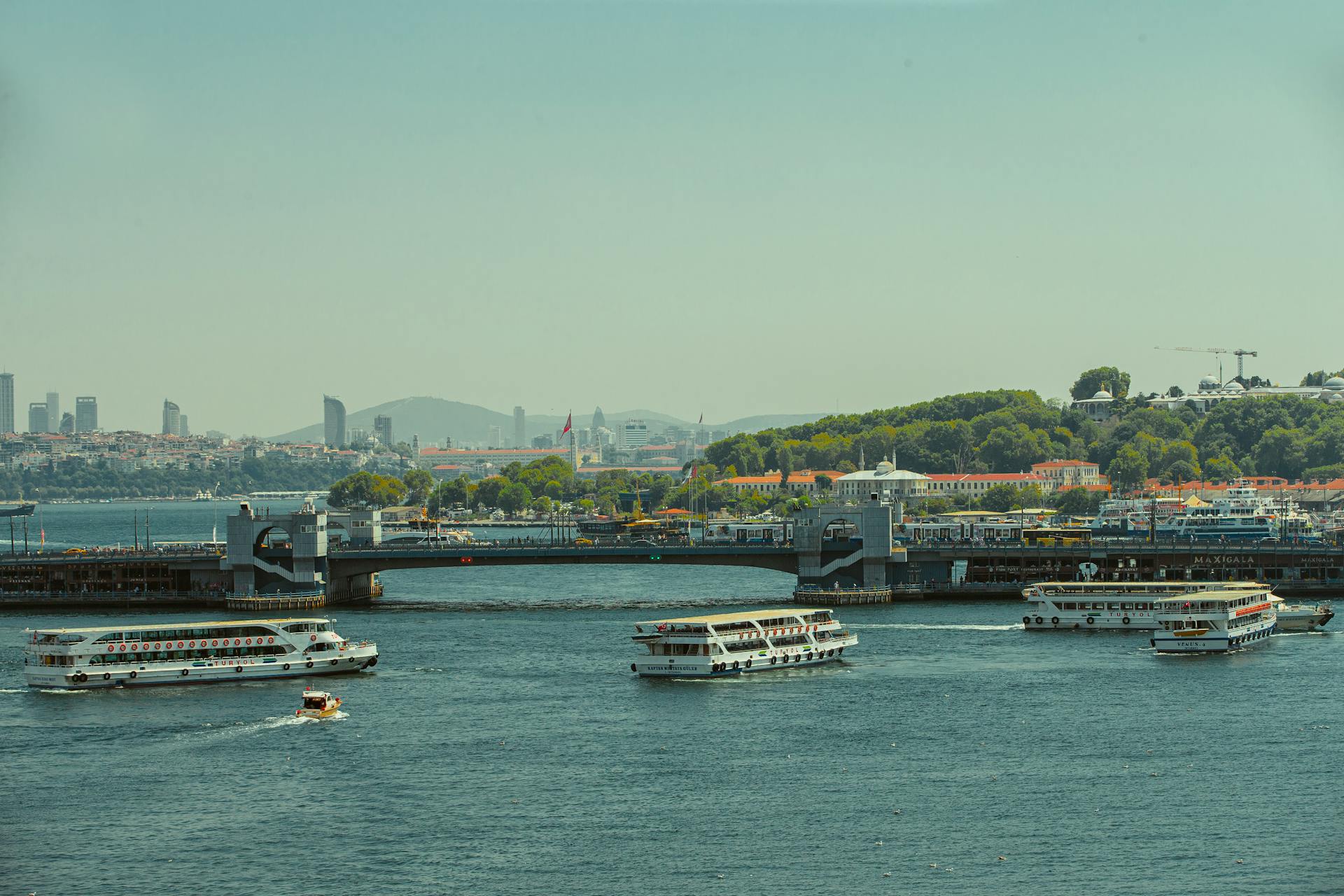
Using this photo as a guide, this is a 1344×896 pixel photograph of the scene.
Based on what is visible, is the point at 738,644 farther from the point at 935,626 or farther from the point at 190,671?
the point at 190,671

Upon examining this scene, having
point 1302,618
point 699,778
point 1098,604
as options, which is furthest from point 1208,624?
point 699,778

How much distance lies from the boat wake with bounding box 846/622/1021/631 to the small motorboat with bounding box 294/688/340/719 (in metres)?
37.9

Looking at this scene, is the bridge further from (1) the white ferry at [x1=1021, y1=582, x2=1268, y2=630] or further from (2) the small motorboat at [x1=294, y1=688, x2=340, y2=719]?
(2) the small motorboat at [x1=294, y1=688, x2=340, y2=719]

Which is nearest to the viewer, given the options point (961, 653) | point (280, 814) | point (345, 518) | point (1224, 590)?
point (280, 814)

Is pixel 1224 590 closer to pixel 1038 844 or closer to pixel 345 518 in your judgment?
pixel 1038 844

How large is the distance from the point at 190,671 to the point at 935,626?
137ft

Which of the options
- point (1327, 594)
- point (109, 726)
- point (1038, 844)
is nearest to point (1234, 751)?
point (1038, 844)

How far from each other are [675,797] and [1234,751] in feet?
68.1

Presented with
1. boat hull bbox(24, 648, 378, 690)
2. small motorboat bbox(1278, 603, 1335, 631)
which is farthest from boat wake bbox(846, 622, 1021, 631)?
boat hull bbox(24, 648, 378, 690)

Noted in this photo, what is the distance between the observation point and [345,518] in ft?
431

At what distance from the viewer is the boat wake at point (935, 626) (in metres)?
100

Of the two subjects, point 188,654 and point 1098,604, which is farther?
point 1098,604

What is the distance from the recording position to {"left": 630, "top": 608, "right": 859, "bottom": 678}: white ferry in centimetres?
8312

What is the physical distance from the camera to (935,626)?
102 m
